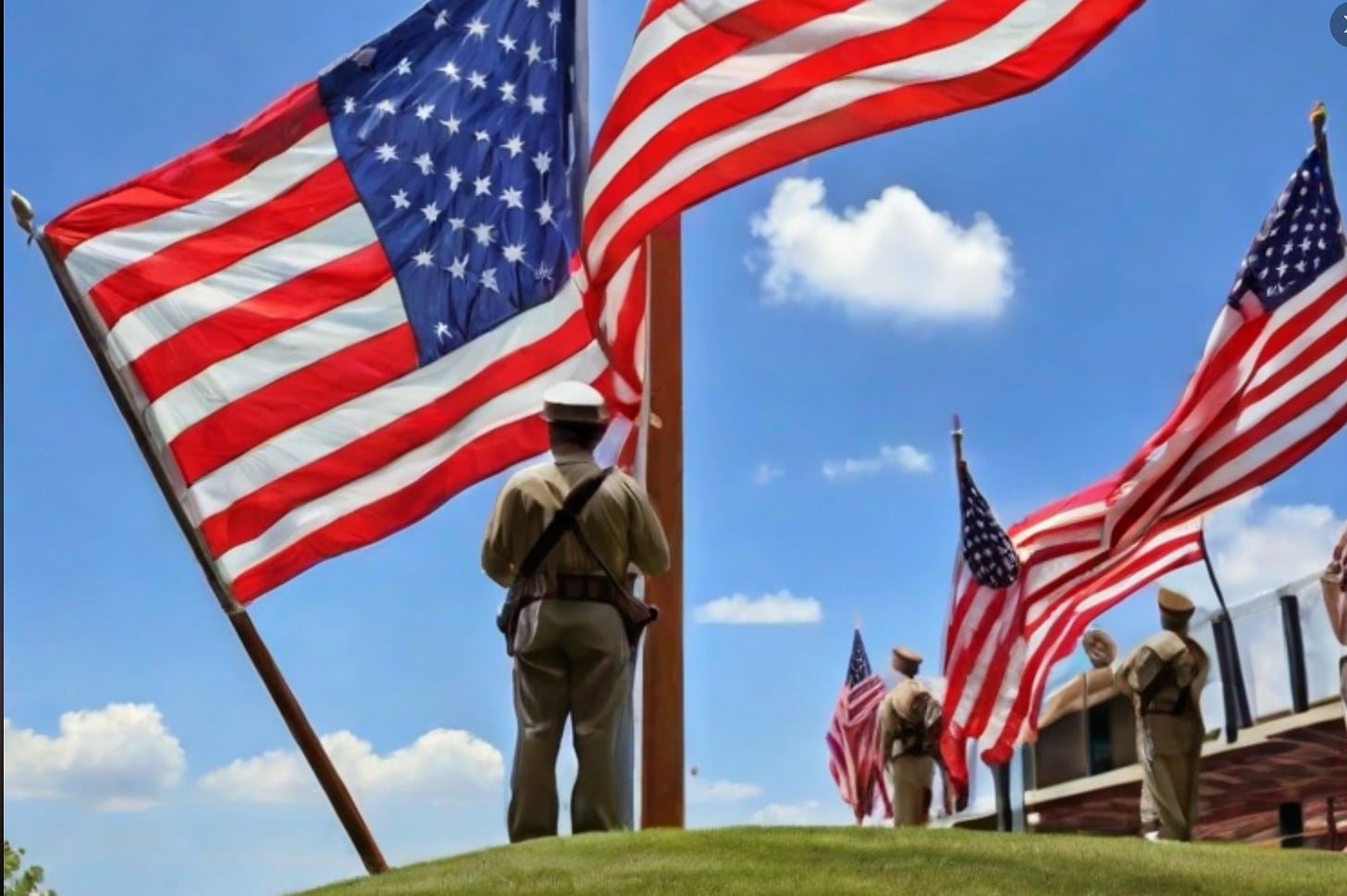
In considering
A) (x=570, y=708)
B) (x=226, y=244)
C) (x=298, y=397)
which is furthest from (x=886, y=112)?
(x=226, y=244)

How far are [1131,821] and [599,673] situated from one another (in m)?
17.9

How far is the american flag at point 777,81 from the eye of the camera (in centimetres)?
959

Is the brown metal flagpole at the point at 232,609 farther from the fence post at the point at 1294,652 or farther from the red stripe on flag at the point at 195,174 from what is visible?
the fence post at the point at 1294,652

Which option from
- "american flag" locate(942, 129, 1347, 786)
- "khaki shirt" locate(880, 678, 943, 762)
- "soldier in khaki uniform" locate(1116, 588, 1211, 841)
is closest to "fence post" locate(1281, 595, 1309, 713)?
"american flag" locate(942, 129, 1347, 786)

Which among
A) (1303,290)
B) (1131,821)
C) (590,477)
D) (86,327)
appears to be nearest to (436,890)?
(590,477)

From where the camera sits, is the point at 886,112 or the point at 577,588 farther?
the point at 886,112

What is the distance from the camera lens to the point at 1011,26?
9609mm

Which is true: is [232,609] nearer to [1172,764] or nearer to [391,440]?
[391,440]

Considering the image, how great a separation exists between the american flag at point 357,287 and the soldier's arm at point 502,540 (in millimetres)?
2102

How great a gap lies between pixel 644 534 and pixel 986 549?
9906 millimetres

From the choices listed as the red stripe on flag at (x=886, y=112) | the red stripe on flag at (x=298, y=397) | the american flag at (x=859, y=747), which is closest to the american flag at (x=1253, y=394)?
the red stripe on flag at (x=886, y=112)

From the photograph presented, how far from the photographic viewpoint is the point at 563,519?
8.24m

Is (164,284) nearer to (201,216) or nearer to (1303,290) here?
(201,216)

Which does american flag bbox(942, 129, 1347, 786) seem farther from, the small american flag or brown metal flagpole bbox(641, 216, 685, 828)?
brown metal flagpole bbox(641, 216, 685, 828)
